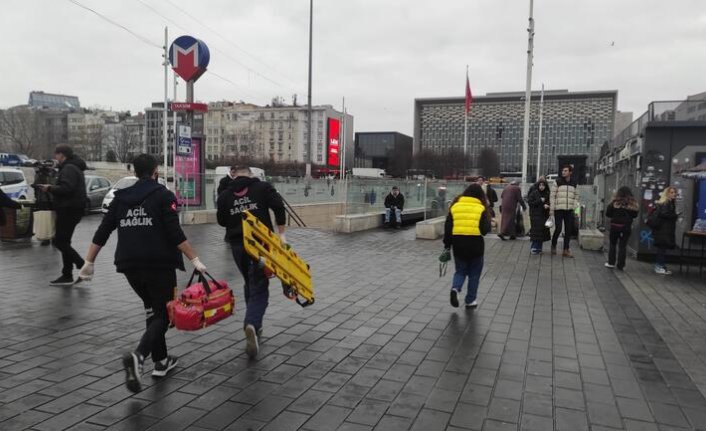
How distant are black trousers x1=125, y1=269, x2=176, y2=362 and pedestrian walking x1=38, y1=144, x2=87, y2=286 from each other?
4.15 m

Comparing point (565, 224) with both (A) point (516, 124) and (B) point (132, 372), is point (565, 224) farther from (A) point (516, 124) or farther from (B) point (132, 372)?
(A) point (516, 124)

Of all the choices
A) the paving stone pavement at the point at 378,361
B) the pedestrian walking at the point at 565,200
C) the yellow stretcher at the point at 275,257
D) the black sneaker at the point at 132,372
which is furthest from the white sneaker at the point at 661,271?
the black sneaker at the point at 132,372

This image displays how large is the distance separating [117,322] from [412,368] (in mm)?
3328

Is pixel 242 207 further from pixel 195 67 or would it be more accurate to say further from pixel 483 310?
pixel 195 67

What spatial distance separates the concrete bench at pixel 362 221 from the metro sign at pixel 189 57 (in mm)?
6571

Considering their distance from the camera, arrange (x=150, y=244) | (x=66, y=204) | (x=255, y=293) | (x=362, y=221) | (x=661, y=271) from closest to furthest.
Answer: (x=150, y=244) → (x=255, y=293) → (x=66, y=204) → (x=661, y=271) → (x=362, y=221)

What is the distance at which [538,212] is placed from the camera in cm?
1224

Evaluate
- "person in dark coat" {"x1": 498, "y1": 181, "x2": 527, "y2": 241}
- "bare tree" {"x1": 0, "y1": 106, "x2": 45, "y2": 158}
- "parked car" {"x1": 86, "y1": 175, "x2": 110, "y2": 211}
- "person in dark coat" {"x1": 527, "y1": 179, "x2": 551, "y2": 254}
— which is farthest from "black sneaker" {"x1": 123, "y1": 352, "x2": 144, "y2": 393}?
"bare tree" {"x1": 0, "y1": 106, "x2": 45, "y2": 158}

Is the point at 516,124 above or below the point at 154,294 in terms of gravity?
above

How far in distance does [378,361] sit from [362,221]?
1184 cm

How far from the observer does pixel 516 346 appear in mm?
5418

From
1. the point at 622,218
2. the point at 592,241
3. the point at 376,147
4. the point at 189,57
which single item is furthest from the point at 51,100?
the point at 622,218

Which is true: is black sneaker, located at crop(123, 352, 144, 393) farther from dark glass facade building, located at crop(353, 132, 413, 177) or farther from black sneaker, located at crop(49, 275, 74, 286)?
dark glass facade building, located at crop(353, 132, 413, 177)

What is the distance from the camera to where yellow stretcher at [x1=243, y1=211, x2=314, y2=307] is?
15.1 feet
